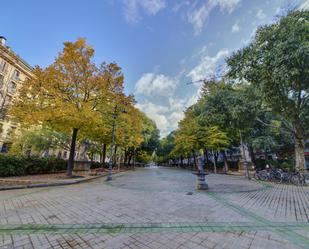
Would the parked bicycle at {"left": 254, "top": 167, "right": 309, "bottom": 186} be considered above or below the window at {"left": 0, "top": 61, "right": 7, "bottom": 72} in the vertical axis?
below

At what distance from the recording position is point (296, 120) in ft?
44.5

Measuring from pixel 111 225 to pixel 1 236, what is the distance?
6.93 ft

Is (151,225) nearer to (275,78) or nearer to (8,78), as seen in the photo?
(275,78)

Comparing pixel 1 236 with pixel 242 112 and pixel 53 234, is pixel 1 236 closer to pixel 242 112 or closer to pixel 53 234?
pixel 53 234

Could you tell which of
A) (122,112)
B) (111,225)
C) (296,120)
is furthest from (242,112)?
(111,225)

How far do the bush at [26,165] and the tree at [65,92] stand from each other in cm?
283

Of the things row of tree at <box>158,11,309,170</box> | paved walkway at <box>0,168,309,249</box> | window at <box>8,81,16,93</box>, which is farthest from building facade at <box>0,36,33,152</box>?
row of tree at <box>158,11,309,170</box>

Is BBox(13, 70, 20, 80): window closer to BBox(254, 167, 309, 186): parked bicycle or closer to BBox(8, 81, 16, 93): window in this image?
BBox(8, 81, 16, 93): window

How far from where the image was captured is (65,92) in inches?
472

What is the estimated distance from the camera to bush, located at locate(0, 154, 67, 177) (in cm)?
1083

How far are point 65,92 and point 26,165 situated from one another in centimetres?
596

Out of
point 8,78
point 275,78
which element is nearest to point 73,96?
point 275,78

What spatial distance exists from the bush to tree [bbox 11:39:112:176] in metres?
2.83

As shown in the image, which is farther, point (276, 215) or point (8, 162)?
point (8, 162)
